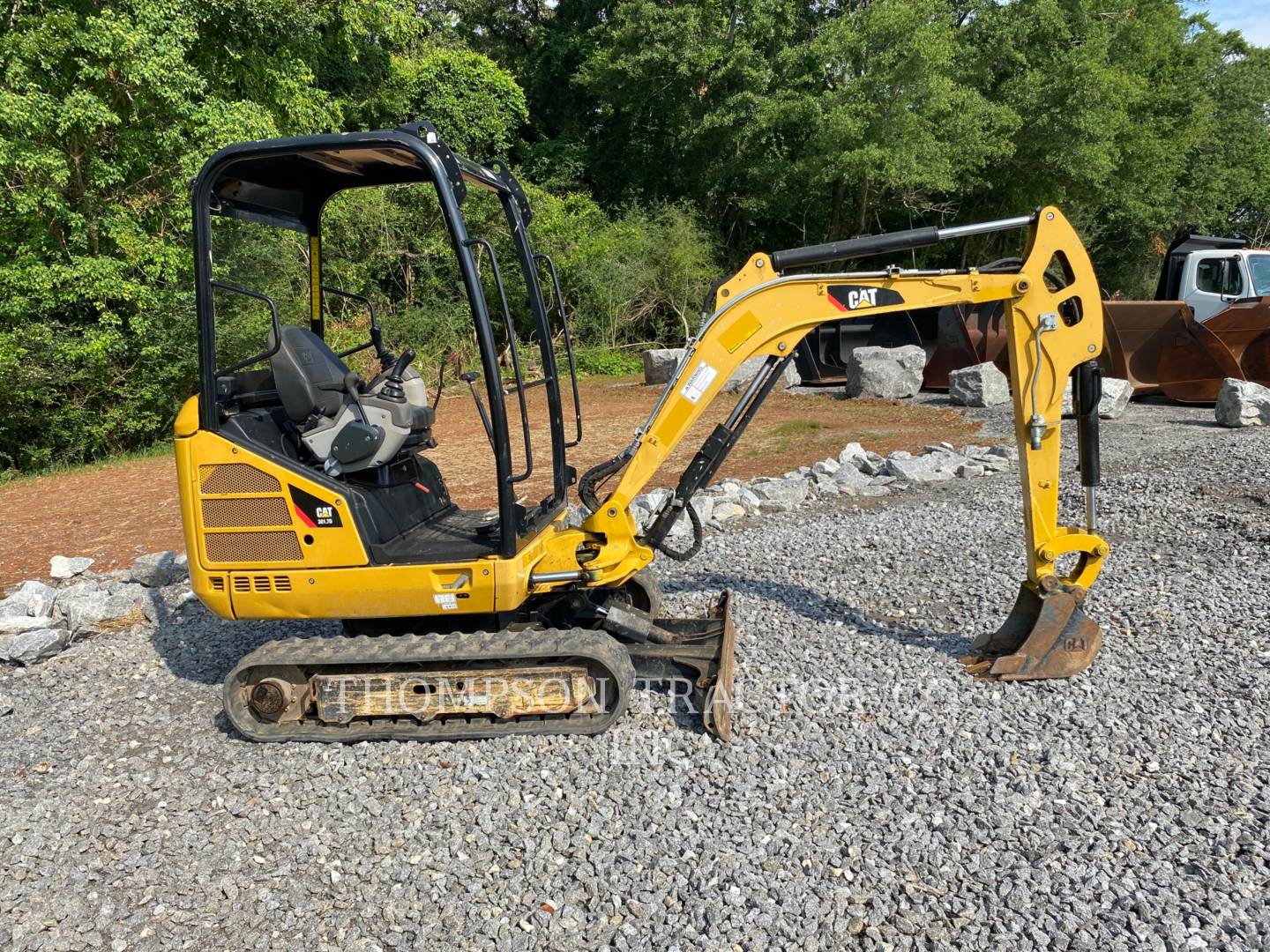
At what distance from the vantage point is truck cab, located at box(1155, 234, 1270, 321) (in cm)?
1491

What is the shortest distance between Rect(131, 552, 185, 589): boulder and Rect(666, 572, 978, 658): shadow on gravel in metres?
3.79

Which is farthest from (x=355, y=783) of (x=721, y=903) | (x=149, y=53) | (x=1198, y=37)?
(x=1198, y=37)

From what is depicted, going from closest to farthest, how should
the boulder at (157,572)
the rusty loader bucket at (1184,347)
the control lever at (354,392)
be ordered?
the control lever at (354,392)
the boulder at (157,572)
the rusty loader bucket at (1184,347)

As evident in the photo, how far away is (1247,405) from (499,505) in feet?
36.9

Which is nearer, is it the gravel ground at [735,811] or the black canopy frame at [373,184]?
the gravel ground at [735,811]

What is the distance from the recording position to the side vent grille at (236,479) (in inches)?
155

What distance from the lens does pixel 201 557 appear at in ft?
13.2

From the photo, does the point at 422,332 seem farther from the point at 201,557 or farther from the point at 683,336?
the point at 201,557

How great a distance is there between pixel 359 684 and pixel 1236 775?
12.0 feet

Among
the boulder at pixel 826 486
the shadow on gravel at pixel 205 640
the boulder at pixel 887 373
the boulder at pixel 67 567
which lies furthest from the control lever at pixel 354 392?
the boulder at pixel 887 373

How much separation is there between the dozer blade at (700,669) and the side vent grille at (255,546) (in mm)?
1652

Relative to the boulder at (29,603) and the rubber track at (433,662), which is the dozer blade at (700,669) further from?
the boulder at (29,603)

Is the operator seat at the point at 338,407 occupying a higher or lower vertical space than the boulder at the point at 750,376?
higher

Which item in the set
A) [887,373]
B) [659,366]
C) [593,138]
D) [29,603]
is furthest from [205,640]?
[593,138]
